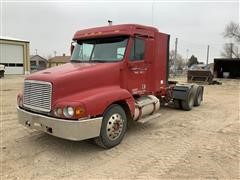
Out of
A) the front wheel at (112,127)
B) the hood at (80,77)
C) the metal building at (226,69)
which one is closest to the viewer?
the hood at (80,77)

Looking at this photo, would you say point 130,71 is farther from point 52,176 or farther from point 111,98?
point 52,176

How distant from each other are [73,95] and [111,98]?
2.62 ft

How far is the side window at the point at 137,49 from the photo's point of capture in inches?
248

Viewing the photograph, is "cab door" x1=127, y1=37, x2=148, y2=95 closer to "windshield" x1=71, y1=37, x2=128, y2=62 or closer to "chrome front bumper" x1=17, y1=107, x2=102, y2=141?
"windshield" x1=71, y1=37, x2=128, y2=62

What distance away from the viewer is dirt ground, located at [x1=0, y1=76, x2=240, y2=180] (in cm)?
441

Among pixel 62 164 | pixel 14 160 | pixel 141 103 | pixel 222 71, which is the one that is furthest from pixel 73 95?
pixel 222 71

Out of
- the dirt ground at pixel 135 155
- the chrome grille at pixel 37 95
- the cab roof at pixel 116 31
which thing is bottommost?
the dirt ground at pixel 135 155

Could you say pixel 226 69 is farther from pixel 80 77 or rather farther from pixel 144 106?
pixel 80 77

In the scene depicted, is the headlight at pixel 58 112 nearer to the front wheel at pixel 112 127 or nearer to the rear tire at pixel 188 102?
the front wheel at pixel 112 127

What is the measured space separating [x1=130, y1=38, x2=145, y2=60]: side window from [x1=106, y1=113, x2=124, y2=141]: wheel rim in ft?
5.17

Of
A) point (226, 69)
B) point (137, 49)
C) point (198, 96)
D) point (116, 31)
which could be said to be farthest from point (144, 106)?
point (226, 69)

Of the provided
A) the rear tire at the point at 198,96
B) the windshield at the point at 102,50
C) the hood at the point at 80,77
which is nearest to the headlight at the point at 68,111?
the hood at the point at 80,77

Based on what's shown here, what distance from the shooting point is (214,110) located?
33.6ft

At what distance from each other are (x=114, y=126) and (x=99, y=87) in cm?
90
